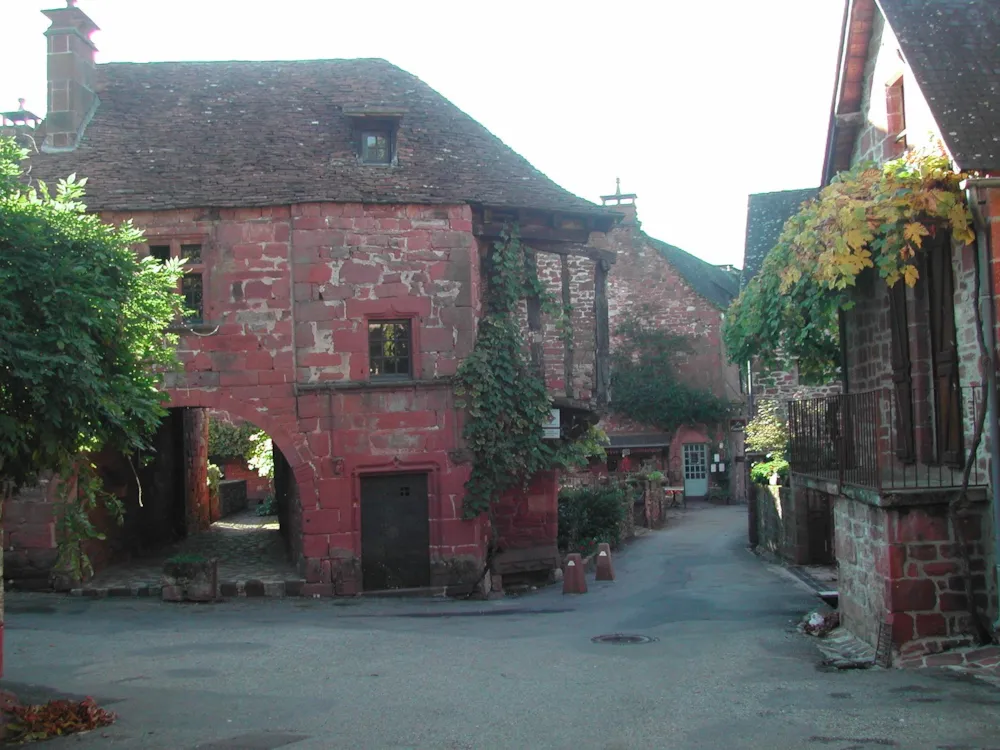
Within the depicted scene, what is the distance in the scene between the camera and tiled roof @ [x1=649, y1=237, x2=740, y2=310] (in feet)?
129

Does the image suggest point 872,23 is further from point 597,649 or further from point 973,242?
point 597,649

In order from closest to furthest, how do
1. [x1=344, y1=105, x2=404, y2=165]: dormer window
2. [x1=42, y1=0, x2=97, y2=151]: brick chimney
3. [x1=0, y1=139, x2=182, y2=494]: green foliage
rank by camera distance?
[x1=0, y1=139, x2=182, y2=494]: green foliage
[x1=344, y1=105, x2=404, y2=165]: dormer window
[x1=42, y1=0, x2=97, y2=151]: brick chimney

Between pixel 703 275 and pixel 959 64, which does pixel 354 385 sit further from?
pixel 703 275

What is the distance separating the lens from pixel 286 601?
16.0 metres

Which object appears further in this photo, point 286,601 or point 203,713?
point 286,601

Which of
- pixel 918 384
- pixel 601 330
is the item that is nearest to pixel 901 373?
pixel 918 384

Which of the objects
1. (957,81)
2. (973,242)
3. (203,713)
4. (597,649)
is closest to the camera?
(203,713)

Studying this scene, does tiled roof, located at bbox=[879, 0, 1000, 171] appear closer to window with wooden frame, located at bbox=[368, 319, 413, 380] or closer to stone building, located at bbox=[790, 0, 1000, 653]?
stone building, located at bbox=[790, 0, 1000, 653]

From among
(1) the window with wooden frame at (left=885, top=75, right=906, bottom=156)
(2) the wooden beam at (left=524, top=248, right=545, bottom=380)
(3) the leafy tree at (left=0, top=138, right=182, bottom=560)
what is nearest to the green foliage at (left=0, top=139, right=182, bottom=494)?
(3) the leafy tree at (left=0, top=138, right=182, bottom=560)

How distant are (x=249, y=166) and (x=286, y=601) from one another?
7.22 m

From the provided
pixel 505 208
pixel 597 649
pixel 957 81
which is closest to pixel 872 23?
pixel 957 81

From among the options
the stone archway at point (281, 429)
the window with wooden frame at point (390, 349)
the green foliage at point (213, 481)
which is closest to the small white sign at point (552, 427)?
the window with wooden frame at point (390, 349)

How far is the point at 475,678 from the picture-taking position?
9.98m

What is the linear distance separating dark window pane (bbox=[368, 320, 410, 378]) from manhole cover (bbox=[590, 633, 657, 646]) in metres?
6.05
